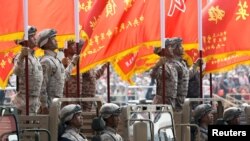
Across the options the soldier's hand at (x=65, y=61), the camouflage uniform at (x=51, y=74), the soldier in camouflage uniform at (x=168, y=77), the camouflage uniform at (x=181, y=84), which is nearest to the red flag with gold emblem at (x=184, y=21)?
the camouflage uniform at (x=181, y=84)

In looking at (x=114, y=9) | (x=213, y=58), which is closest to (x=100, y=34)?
(x=114, y=9)

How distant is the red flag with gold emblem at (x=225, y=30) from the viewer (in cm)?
2073

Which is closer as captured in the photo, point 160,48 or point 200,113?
point 200,113

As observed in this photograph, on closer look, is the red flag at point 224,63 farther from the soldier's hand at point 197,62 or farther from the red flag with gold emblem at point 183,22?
the soldier's hand at point 197,62

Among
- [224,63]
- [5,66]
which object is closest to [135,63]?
[224,63]

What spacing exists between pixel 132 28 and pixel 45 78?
2529 millimetres

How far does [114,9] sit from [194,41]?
208 cm

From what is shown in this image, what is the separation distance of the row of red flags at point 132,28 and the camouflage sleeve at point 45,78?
48 cm

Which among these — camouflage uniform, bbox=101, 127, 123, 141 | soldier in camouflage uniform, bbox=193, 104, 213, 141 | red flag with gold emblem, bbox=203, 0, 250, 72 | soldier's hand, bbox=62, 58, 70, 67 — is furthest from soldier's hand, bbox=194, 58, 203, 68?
camouflage uniform, bbox=101, 127, 123, 141

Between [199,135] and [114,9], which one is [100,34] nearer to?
[114,9]

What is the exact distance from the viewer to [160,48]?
19203 millimetres

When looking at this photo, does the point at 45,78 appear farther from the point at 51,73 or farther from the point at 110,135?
the point at 110,135

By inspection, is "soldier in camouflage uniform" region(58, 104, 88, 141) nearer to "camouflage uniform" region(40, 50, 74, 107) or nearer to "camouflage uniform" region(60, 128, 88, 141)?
"camouflage uniform" region(60, 128, 88, 141)

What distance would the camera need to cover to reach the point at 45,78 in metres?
16.9
